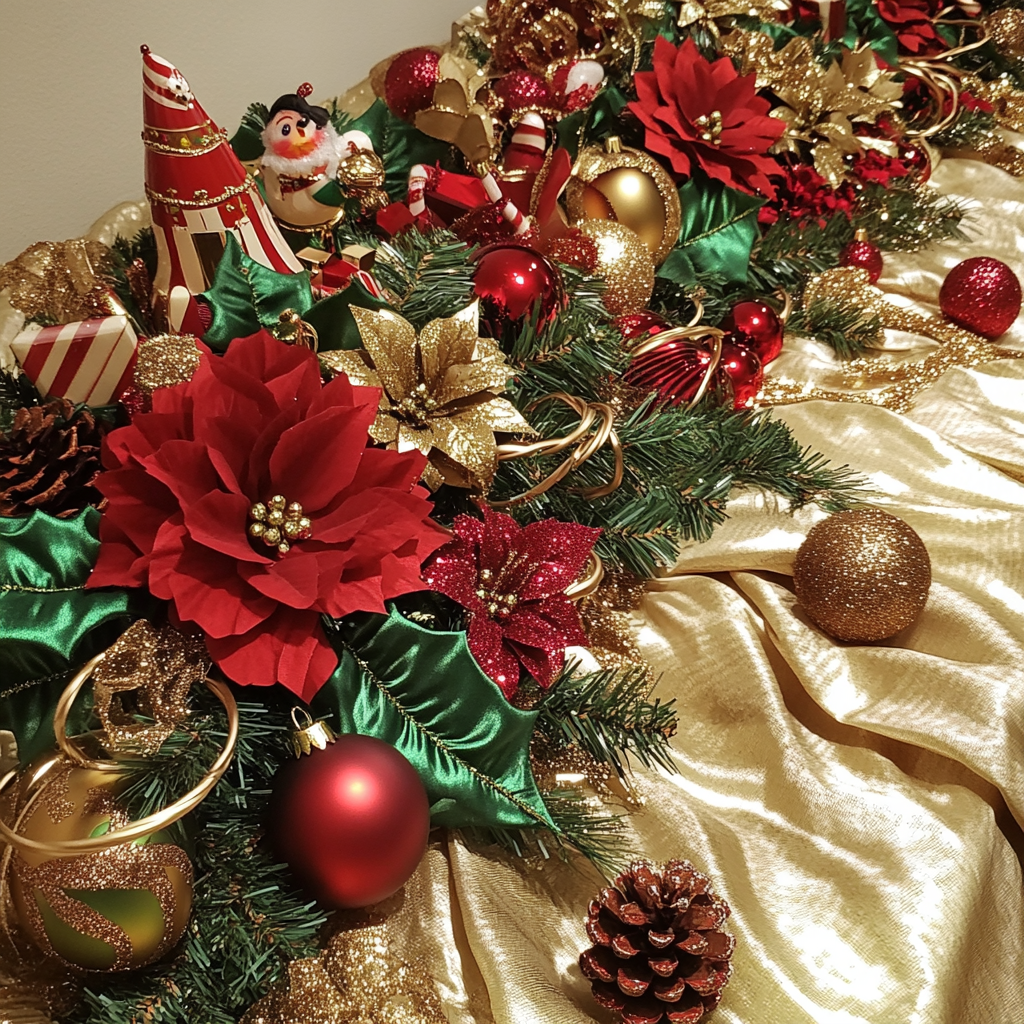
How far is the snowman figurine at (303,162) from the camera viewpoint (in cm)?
69

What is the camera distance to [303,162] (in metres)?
0.69

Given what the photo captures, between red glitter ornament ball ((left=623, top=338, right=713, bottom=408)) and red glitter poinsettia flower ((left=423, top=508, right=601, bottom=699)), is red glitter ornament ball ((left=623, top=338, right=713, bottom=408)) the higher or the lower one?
the higher one

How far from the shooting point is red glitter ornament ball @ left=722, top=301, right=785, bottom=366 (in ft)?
2.89

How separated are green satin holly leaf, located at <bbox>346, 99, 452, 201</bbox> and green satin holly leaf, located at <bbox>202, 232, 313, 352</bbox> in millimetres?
359

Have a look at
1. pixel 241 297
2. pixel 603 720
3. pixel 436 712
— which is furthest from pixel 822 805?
pixel 241 297

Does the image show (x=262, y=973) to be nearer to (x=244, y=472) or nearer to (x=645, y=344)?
(x=244, y=472)

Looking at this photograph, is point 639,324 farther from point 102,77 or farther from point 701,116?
point 102,77

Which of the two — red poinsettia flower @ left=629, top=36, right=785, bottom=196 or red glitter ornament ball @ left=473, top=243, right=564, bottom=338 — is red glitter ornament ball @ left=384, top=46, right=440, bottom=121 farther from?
red glitter ornament ball @ left=473, top=243, right=564, bottom=338

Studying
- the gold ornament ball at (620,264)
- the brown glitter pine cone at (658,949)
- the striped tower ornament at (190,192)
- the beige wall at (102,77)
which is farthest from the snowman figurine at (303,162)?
the brown glitter pine cone at (658,949)

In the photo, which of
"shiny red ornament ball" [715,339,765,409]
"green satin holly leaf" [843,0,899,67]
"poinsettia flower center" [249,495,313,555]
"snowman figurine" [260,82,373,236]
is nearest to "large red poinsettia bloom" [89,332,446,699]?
"poinsettia flower center" [249,495,313,555]

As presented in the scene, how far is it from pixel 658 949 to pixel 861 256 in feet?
2.60

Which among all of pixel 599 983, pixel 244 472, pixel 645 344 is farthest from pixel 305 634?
pixel 645 344

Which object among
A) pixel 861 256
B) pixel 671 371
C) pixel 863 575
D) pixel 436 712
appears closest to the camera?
pixel 436 712

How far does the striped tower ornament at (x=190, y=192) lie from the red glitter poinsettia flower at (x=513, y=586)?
0.23m
